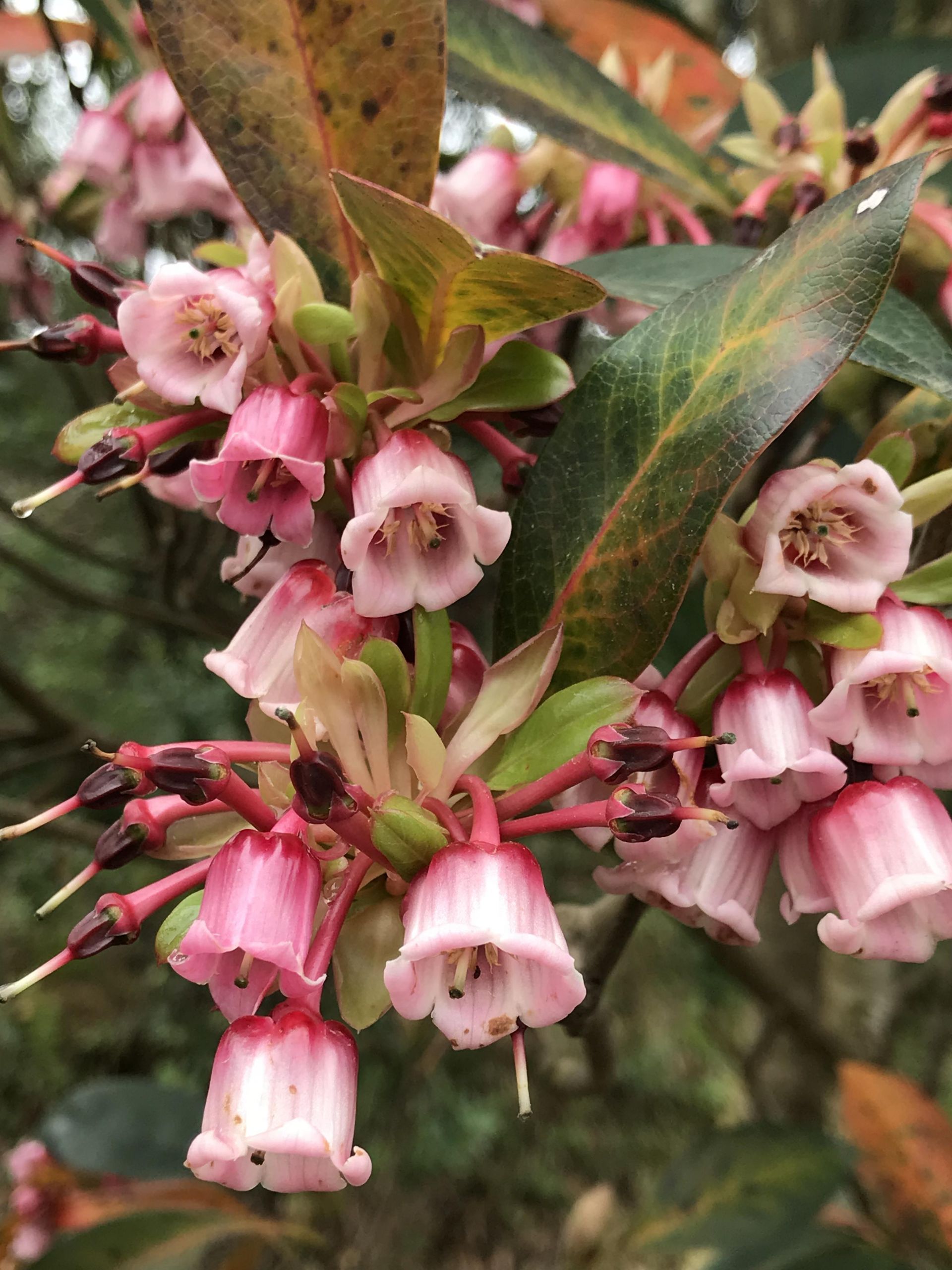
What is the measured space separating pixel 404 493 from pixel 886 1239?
1045mm

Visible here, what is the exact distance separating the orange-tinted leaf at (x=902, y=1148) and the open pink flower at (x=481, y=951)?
85 cm

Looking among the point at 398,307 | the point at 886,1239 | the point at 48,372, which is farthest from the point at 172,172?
the point at 886,1239

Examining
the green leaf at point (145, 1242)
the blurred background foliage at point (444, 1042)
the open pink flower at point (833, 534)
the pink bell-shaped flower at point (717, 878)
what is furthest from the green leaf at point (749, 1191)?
the open pink flower at point (833, 534)

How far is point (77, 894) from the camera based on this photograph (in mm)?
1802

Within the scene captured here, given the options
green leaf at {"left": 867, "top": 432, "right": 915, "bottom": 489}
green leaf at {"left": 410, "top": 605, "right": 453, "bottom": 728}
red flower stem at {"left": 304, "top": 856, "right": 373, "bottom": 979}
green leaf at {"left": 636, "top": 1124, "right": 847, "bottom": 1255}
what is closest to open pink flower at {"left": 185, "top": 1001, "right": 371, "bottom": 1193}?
red flower stem at {"left": 304, "top": 856, "right": 373, "bottom": 979}

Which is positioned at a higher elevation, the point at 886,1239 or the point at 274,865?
the point at 274,865

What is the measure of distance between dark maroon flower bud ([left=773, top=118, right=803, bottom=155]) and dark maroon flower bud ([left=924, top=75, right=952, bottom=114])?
3.4 inches

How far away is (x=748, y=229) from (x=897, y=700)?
35 centimetres

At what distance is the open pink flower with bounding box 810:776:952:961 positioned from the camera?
339 millimetres

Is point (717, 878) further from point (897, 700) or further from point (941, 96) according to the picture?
point (941, 96)

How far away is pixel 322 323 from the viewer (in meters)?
0.37

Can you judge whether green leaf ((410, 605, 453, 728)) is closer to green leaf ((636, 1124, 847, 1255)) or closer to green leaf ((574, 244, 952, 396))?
green leaf ((574, 244, 952, 396))

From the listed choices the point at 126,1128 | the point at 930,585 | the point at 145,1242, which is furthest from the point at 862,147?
the point at 126,1128

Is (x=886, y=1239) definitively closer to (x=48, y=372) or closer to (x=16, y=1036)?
(x=48, y=372)
